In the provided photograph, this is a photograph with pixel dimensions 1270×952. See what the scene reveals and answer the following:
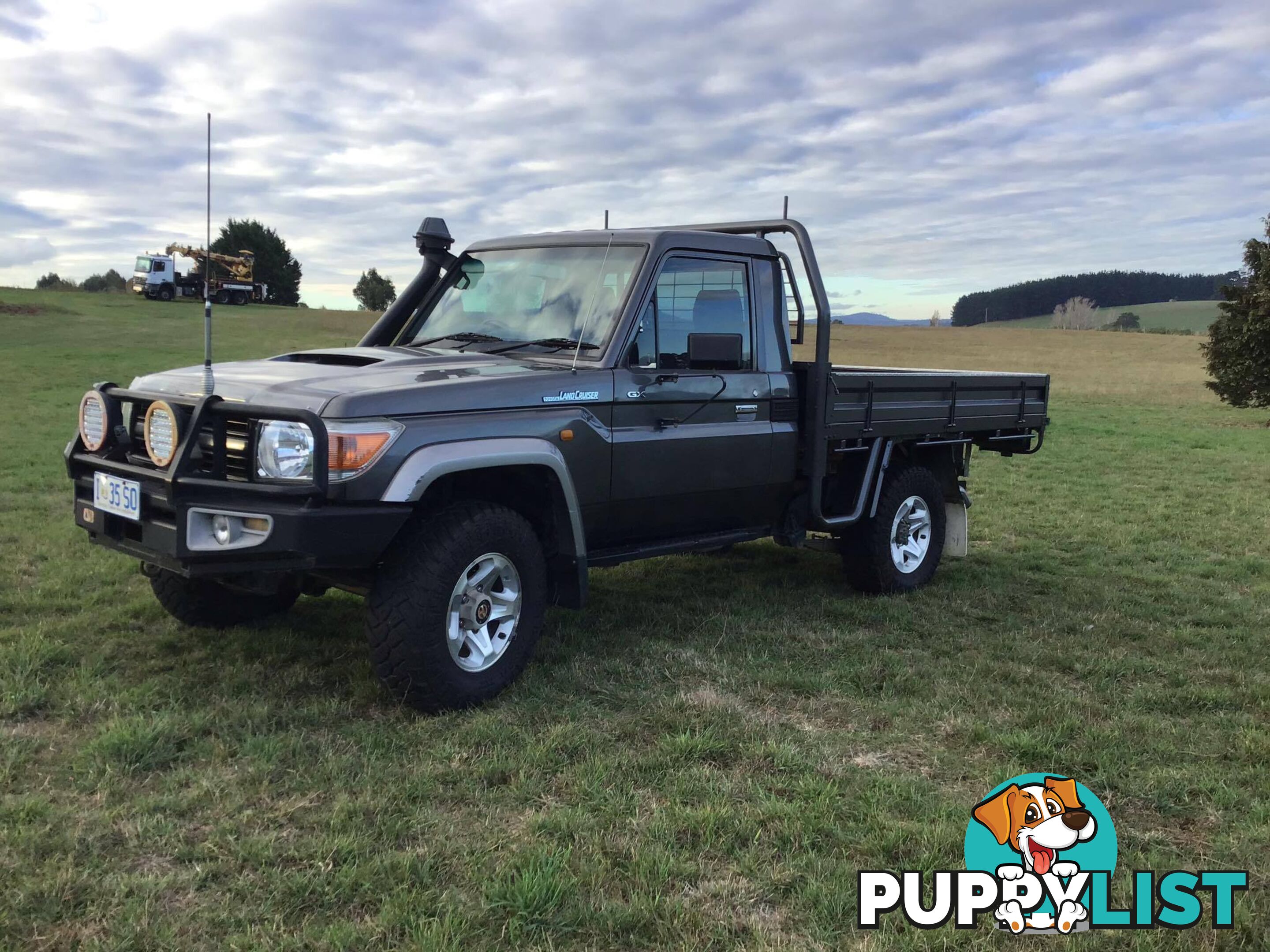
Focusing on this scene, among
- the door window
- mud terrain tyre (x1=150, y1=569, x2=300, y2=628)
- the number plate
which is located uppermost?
the door window

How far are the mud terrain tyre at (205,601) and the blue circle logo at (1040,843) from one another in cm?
327

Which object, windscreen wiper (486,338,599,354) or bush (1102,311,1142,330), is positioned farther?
bush (1102,311,1142,330)

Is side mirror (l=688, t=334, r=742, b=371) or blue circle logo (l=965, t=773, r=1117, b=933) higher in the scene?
side mirror (l=688, t=334, r=742, b=371)

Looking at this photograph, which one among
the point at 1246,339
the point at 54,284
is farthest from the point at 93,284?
the point at 1246,339

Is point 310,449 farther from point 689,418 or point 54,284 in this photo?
point 54,284

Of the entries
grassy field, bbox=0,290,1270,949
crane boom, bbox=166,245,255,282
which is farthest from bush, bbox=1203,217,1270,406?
crane boom, bbox=166,245,255,282

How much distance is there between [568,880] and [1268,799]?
2525mm

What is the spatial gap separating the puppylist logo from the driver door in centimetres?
222

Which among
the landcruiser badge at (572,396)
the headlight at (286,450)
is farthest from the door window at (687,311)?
the headlight at (286,450)

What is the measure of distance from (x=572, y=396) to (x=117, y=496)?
1.91 metres

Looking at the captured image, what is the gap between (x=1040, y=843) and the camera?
3.10 metres

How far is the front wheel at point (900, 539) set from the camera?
6250 millimetres

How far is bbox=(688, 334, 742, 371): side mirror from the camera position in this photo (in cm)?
466

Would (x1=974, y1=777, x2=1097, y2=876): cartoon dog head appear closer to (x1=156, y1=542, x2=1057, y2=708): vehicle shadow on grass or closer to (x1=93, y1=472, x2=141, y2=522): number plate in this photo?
(x1=156, y1=542, x2=1057, y2=708): vehicle shadow on grass
